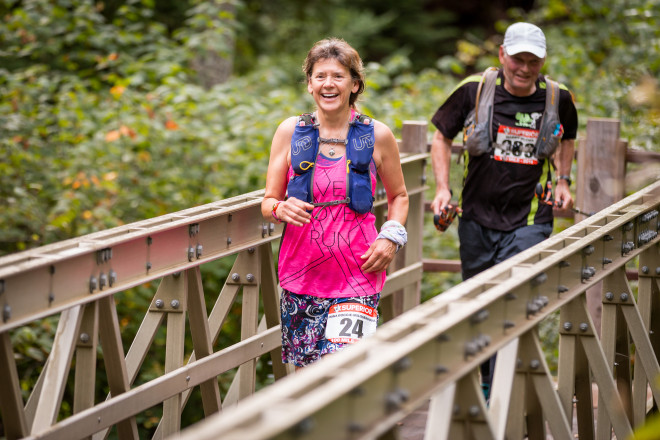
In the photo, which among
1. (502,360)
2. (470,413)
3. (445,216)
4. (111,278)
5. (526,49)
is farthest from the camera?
(445,216)

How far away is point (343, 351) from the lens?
2348mm

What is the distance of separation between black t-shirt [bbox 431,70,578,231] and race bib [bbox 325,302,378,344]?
63.1 inches

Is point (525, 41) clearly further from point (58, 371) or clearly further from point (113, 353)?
point (58, 371)

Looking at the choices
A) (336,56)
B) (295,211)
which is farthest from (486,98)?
(295,211)

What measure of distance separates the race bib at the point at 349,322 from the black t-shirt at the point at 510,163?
160 centimetres

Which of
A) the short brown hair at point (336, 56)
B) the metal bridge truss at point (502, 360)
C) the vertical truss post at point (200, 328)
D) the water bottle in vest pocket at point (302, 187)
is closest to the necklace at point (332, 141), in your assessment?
the water bottle in vest pocket at point (302, 187)

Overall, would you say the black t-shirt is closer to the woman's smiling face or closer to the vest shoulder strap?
the vest shoulder strap

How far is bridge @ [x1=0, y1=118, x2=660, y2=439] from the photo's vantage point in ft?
7.46

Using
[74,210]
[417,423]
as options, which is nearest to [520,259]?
[417,423]

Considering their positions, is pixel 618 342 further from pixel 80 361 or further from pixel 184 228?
pixel 80 361

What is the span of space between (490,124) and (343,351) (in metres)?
3.14

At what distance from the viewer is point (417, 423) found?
5445mm

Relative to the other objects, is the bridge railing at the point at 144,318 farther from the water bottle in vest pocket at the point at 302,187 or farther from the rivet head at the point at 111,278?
the water bottle in vest pocket at the point at 302,187

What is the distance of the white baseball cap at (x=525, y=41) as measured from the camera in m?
5.00
